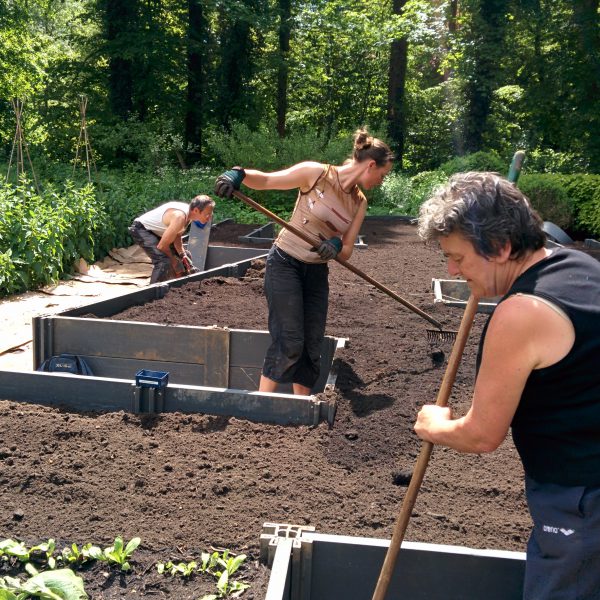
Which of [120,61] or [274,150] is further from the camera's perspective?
[120,61]

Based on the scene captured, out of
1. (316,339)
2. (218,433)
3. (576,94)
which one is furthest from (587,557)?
(576,94)

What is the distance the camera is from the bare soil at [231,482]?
349 cm

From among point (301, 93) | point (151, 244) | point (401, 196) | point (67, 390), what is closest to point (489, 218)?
point (67, 390)

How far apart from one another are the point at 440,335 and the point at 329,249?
7.21 feet

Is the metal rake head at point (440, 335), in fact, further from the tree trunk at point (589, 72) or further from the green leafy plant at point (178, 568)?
the tree trunk at point (589, 72)

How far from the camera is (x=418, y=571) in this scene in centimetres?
297

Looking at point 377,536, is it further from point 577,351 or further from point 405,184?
point 405,184

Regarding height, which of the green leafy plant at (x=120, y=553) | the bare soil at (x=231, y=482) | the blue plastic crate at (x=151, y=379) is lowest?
the bare soil at (x=231, y=482)

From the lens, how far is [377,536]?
355cm

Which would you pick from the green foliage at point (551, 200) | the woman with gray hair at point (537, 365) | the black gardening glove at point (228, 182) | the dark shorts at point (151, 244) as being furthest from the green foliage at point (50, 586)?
the green foliage at point (551, 200)

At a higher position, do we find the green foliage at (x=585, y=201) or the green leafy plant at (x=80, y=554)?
the green foliage at (x=585, y=201)

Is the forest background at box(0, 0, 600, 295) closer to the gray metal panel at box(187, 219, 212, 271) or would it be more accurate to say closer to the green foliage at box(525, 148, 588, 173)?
the green foliage at box(525, 148, 588, 173)

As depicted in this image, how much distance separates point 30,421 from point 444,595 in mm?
2789

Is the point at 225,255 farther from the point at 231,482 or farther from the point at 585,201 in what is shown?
the point at 585,201
